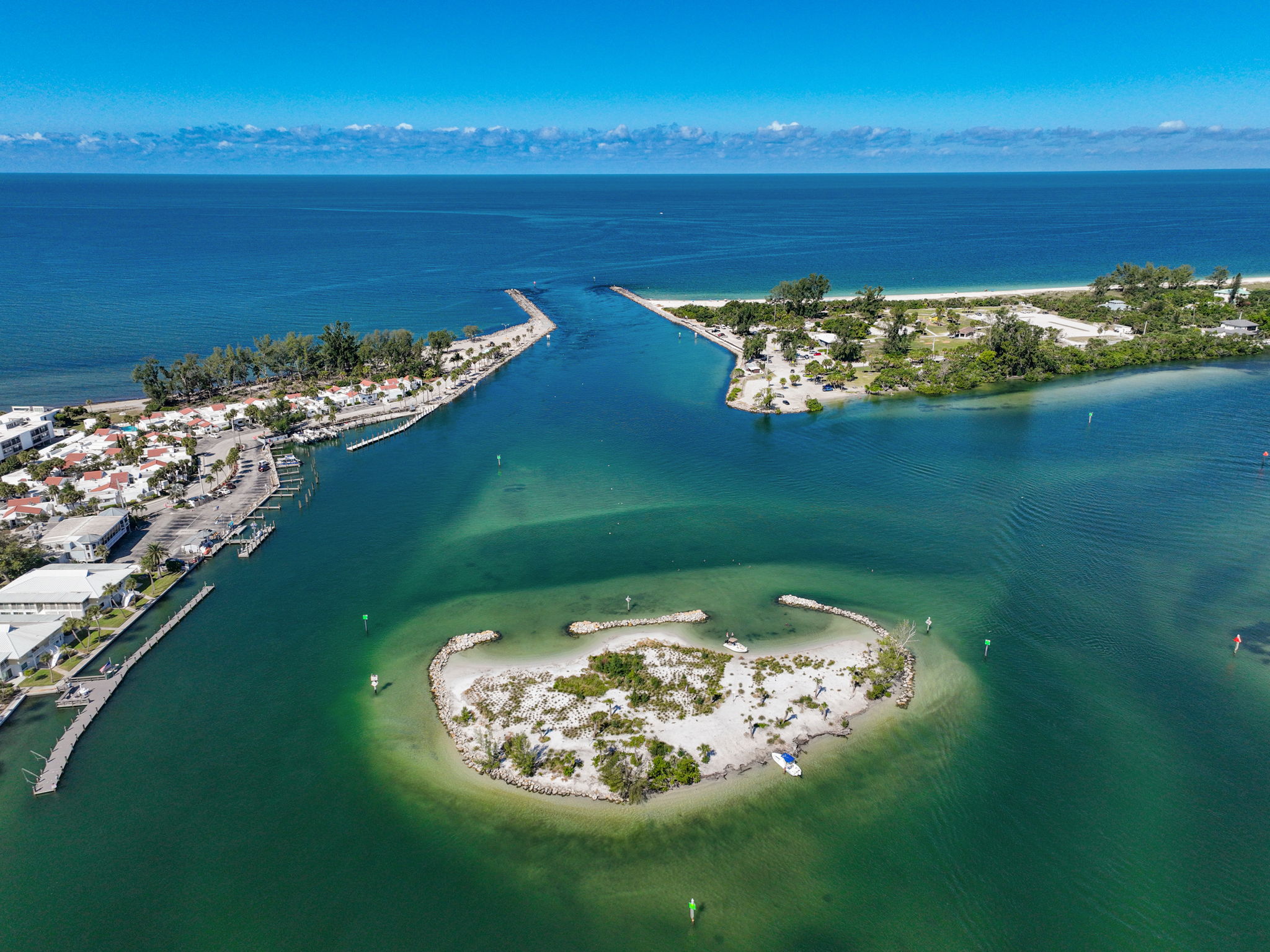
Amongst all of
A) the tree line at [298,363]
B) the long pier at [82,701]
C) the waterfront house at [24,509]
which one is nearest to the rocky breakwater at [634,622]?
the long pier at [82,701]

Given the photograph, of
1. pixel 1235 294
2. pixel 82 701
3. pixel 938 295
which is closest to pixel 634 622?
pixel 82 701

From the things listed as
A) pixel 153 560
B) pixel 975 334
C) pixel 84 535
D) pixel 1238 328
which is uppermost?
pixel 1238 328

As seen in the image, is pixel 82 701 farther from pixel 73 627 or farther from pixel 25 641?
pixel 73 627

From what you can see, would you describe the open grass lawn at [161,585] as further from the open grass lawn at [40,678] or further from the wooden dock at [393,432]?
the wooden dock at [393,432]

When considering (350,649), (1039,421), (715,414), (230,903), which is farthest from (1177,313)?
(230,903)

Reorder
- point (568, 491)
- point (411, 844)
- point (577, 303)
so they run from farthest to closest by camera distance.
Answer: point (577, 303), point (568, 491), point (411, 844)

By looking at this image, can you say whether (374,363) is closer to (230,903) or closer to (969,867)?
(230,903)
